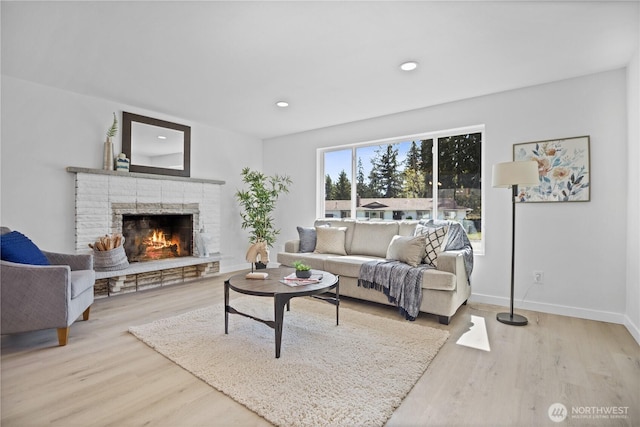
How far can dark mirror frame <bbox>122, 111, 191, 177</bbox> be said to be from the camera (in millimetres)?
4176

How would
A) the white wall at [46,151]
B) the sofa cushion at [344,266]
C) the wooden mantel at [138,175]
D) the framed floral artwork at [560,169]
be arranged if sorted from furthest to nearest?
the wooden mantel at [138,175] < the sofa cushion at [344,266] < the white wall at [46,151] < the framed floral artwork at [560,169]

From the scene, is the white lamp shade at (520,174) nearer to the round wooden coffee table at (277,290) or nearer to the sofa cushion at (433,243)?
the sofa cushion at (433,243)

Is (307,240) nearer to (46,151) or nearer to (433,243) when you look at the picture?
(433,243)

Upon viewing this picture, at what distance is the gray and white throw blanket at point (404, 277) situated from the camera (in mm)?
3068

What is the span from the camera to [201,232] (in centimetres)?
490

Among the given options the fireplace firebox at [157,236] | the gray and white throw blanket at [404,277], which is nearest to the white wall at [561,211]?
the gray and white throw blanket at [404,277]

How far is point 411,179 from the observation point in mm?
4449

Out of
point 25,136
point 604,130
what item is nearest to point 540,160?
point 604,130

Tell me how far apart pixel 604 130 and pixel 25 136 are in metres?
5.83

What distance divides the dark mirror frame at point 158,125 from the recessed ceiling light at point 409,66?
335 centimetres

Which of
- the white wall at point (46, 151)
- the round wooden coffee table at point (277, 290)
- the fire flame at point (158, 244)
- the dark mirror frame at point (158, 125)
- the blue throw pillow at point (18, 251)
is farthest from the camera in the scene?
the fire flame at point (158, 244)

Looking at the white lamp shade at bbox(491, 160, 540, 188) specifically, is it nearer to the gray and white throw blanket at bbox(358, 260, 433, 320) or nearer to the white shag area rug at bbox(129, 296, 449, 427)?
the gray and white throw blanket at bbox(358, 260, 433, 320)

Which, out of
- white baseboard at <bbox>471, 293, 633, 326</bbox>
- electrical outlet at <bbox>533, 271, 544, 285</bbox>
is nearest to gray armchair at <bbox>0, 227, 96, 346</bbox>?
white baseboard at <bbox>471, 293, 633, 326</bbox>

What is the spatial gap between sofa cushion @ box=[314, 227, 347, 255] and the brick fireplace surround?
1.65 m
